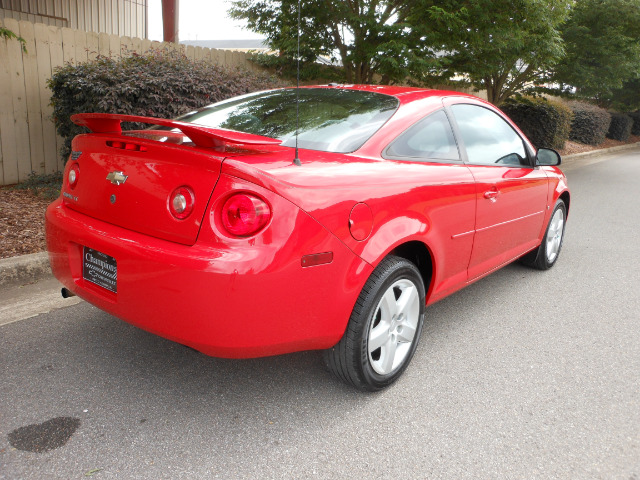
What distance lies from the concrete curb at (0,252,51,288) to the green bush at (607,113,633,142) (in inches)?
943

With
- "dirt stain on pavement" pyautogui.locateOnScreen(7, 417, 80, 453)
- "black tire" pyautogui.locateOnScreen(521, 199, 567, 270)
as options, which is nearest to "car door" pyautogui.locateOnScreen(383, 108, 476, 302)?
"black tire" pyautogui.locateOnScreen(521, 199, 567, 270)

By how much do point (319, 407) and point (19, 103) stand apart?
5.90 meters

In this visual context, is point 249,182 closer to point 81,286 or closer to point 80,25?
point 81,286

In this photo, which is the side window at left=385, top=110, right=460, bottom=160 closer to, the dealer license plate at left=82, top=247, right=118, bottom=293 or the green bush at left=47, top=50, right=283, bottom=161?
the dealer license plate at left=82, top=247, right=118, bottom=293

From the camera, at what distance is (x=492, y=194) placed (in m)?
3.50

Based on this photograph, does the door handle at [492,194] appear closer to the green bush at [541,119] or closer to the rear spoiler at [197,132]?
the rear spoiler at [197,132]

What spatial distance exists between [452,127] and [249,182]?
1666 millimetres

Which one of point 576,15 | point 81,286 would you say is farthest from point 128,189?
point 576,15

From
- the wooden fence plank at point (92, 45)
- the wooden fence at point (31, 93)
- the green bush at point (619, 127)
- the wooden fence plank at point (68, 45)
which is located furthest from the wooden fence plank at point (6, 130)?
the green bush at point (619, 127)

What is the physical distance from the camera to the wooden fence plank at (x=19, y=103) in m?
6.55

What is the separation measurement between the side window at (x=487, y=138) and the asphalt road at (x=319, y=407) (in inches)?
43.7

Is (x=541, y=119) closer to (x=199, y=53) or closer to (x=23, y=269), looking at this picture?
(x=199, y=53)

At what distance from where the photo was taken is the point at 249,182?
2.18 metres

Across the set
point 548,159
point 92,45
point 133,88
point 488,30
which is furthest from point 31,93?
point 488,30
